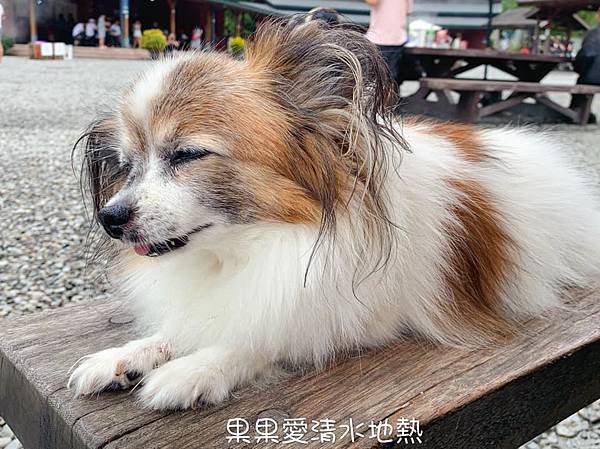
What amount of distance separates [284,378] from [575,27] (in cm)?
1521

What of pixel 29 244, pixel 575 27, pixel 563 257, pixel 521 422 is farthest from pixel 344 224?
pixel 575 27

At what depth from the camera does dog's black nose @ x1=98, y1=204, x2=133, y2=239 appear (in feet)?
3.68

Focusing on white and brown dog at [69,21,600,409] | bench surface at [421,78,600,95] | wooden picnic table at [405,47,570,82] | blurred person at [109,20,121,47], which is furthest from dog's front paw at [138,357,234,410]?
wooden picnic table at [405,47,570,82]

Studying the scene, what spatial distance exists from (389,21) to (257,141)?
4.17m

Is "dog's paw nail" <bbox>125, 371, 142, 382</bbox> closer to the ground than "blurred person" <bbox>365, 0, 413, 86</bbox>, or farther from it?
closer to the ground

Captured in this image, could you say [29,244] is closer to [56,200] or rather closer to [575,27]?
[56,200]

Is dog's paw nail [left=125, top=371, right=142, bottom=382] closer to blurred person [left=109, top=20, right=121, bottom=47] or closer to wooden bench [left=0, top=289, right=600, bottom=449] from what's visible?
wooden bench [left=0, top=289, right=600, bottom=449]

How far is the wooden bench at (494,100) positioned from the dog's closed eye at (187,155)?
5353 mm

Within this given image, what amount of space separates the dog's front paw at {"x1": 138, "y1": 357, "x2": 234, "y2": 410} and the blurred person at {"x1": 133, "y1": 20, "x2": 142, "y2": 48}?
2433 mm

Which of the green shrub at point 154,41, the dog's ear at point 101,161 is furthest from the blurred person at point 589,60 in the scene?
the dog's ear at point 101,161

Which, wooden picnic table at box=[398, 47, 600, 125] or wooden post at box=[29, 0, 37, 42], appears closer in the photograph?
wooden post at box=[29, 0, 37, 42]

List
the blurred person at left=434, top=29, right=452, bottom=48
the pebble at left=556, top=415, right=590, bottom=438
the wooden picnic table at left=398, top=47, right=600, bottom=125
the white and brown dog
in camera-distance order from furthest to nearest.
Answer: the blurred person at left=434, top=29, right=452, bottom=48
the wooden picnic table at left=398, top=47, right=600, bottom=125
the pebble at left=556, top=415, right=590, bottom=438
the white and brown dog

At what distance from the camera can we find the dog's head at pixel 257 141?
1175 mm

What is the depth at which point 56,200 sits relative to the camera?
13.6ft
